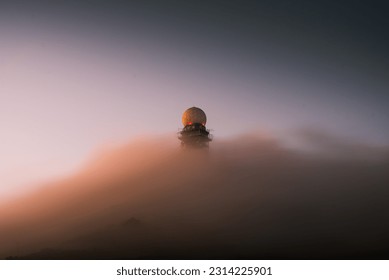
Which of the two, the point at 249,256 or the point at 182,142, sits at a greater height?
the point at 182,142

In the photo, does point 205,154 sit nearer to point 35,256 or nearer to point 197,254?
point 197,254

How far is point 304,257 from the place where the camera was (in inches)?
2160

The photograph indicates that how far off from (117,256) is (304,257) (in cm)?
3413

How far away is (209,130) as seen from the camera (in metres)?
95.5

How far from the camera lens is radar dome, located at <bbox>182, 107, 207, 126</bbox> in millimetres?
92875

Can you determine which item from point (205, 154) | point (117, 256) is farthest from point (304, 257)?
point (205, 154)

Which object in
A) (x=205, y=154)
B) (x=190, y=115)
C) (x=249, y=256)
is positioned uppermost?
(x=190, y=115)

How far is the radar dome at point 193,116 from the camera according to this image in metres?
92.9

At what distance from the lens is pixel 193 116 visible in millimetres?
92812

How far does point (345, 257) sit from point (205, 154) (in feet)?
173
